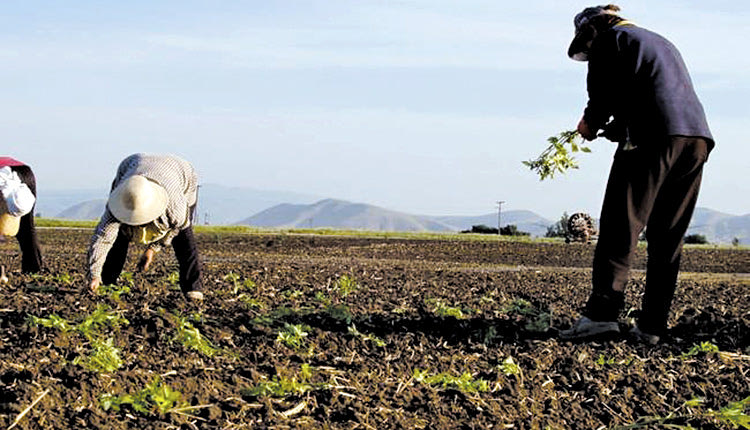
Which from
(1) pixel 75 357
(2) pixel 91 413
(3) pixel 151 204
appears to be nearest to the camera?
(2) pixel 91 413

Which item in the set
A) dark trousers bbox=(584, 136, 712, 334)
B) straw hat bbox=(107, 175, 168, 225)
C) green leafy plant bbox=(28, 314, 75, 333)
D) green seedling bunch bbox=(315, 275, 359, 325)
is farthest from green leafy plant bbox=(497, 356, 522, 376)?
straw hat bbox=(107, 175, 168, 225)

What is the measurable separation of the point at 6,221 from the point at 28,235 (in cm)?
70

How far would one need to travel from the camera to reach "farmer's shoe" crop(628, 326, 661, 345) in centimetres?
812

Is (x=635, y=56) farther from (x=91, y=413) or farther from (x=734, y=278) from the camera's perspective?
(x=734, y=278)

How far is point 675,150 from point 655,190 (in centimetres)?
31

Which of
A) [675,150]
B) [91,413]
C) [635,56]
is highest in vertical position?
[635,56]

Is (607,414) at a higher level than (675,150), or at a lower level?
lower

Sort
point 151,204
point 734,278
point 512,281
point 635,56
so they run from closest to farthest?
point 635,56 → point 151,204 → point 512,281 → point 734,278

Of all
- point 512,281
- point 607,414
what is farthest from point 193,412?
point 512,281

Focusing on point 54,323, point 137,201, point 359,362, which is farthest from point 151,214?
point 359,362

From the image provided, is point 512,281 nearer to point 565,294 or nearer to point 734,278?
point 565,294

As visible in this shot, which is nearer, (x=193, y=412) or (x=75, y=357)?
(x=193, y=412)

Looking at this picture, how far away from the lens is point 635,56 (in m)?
7.80

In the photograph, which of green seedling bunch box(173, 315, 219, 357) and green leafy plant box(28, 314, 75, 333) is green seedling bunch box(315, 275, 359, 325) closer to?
green seedling bunch box(173, 315, 219, 357)
